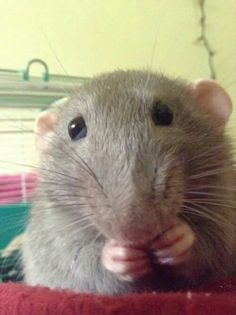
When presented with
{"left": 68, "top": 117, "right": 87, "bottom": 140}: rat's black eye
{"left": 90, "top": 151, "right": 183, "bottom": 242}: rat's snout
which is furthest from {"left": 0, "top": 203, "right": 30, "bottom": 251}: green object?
{"left": 90, "top": 151, "right": 183, "bottom": 242}: rat's snout

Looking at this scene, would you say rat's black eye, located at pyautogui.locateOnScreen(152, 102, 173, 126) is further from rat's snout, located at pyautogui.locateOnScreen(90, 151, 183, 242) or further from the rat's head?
rat's snout, located at pyautogui.locateOnScreen(90, 151, 183, 242)

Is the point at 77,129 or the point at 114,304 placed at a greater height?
the point at 77,129

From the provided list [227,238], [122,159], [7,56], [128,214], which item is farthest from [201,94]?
[7,56]

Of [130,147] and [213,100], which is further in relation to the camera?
[213,100]

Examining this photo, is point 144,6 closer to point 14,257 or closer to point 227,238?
point 14,257

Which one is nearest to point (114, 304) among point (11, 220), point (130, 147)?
point (130, 147)

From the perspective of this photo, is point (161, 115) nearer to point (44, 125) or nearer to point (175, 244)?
point (175, 244)

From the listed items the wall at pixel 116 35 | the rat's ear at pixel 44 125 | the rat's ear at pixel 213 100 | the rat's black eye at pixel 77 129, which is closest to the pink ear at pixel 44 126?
the rat's ear at pixel 44 125
